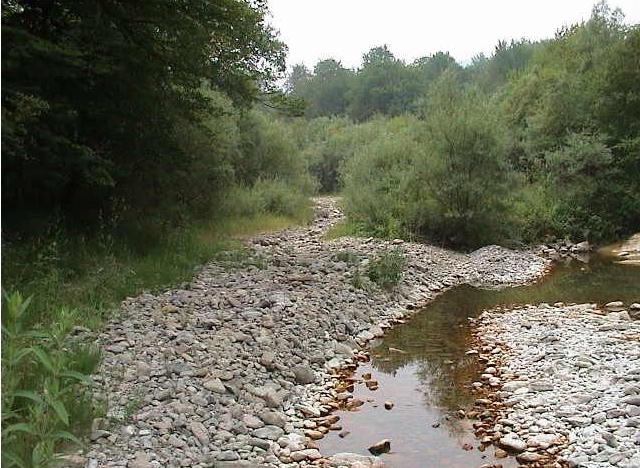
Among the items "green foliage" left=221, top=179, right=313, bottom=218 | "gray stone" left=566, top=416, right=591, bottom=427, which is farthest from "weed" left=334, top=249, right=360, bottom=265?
"gray stone" left=566, top=416, right=591, bottom=427

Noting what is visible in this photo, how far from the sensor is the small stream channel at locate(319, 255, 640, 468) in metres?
5.88

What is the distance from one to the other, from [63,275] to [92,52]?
3.53m

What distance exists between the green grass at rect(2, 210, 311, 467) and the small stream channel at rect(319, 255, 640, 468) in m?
2.64

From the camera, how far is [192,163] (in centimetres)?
1341

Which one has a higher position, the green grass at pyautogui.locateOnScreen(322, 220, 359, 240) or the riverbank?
the green grass at pyautogui.locateOnScreen(322, 220, 359, 240)

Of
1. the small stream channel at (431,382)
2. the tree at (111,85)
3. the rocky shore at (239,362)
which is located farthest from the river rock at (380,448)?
the tree at (111,85)

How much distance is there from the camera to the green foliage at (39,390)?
3.10 m

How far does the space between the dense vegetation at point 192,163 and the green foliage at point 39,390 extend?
0.02m

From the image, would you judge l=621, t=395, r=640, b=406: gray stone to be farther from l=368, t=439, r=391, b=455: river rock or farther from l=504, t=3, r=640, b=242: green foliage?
l=504, t=3, r=640, b=242: green foliage

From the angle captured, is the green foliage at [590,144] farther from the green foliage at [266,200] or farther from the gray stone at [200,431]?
the gray stone at [200,431]

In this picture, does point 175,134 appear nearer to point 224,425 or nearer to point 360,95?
point 224,425

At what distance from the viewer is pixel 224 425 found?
5746 millimetres

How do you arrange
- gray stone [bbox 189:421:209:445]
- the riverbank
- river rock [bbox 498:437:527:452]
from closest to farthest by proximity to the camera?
gray stone [bbox 189:421:209:445]
the riverbank
river rock [bbox 498:437:527:452]

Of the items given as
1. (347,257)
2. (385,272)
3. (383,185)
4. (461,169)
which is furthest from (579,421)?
(383,185)
